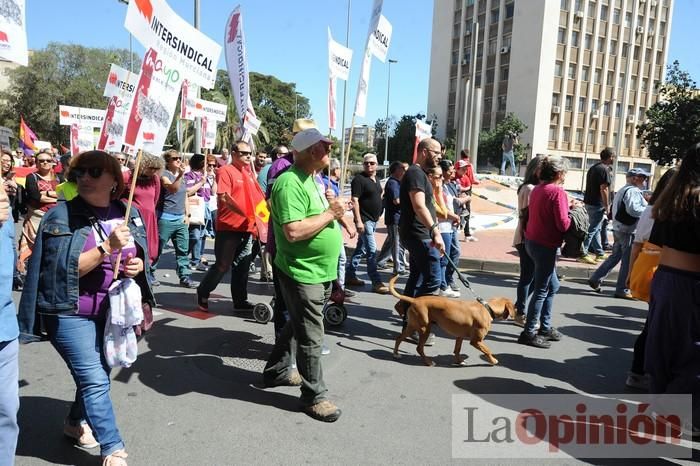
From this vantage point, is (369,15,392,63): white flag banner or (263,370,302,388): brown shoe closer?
(263,370,302,388): brown shoe

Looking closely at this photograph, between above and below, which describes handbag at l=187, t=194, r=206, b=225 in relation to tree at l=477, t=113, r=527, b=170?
below

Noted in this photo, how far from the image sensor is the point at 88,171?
2.72 m

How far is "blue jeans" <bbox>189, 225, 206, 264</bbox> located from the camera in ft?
26.9

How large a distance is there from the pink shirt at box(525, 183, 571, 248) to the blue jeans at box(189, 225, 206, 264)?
5201mm

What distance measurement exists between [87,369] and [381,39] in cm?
538

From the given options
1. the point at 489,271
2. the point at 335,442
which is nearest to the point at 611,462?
the point at 335,442

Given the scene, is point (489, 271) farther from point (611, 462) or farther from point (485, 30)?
point (485, 30)

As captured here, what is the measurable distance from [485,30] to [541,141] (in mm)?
16048

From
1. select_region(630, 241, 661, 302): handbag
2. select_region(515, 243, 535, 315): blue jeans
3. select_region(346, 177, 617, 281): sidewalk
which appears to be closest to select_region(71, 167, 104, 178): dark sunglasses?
select_region(630, 241, 661, 302): handbag

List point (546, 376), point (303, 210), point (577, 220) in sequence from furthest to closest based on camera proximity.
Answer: point (577, 220)
point (546, 376)
point (303, 210)

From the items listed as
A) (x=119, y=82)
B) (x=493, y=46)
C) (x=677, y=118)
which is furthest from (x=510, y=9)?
(x=119, y=82)

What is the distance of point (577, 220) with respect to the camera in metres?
5.18

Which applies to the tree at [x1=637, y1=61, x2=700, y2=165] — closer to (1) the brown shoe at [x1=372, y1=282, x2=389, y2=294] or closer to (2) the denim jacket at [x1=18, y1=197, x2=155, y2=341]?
(1) the brown shoe at [x1=372, y1=282, x2=389, y2=294]

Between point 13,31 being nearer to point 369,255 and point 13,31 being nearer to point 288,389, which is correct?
point 288,389
